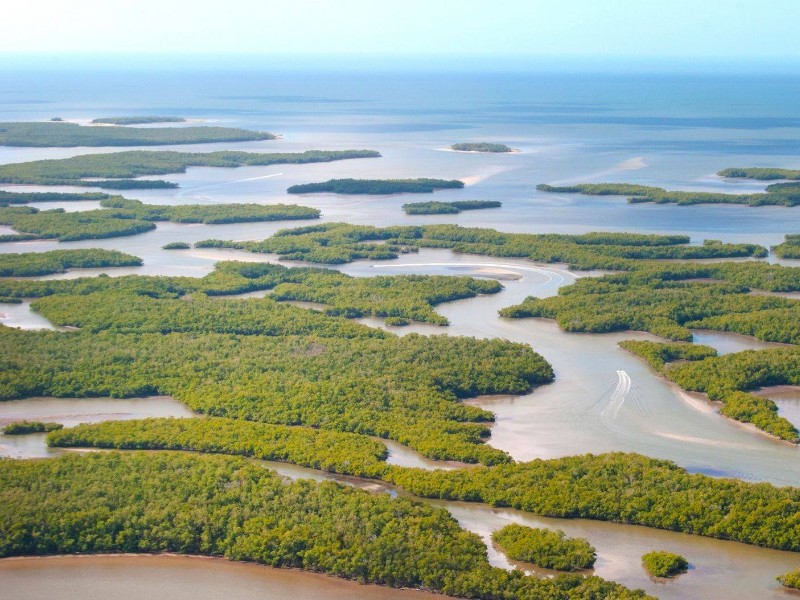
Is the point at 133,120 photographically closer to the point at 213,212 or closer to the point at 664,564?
the point at 213,212

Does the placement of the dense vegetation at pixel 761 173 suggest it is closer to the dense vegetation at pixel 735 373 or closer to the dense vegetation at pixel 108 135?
the dense vegetation at pixel 108 135

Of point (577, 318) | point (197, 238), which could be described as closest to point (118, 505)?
point (577, 318)

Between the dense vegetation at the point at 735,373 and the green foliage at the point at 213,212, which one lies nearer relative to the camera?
the dense vegetation at the point at 735,373

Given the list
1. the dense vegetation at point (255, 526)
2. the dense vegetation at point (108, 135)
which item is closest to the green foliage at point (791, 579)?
the dense vegetation at point (255, 526)

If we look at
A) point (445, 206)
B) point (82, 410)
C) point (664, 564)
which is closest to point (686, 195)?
point (445, 206)

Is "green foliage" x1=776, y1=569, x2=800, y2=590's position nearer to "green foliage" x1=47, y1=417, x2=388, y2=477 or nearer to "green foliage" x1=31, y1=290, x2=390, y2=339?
"green foliage" x1=47, y1=417, x2=388, y2=477

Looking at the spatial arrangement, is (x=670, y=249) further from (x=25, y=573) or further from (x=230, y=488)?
(x=25, y=573)
